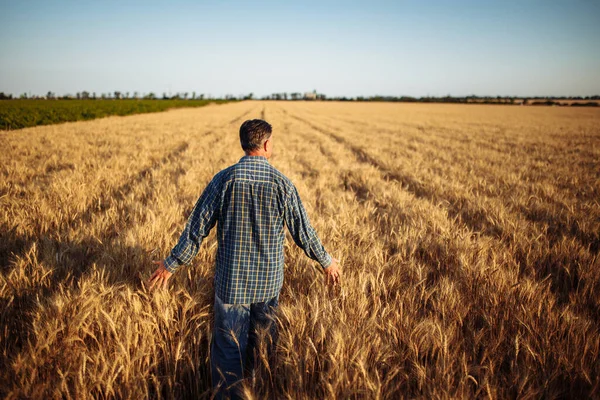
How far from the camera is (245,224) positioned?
1677 millimetres

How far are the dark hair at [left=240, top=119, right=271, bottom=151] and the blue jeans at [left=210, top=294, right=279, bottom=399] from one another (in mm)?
933

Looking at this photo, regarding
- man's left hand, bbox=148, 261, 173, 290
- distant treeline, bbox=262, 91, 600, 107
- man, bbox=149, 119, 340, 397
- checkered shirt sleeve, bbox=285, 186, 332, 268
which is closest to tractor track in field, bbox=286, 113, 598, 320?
checkered shirt sleeve, bbox=285, 186, 332, 268

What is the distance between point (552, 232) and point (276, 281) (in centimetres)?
395

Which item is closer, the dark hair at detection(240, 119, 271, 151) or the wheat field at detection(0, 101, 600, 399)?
the wheat field at detection(0, 101, 600, 399)

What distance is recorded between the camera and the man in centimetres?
164

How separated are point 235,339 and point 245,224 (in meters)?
0.60

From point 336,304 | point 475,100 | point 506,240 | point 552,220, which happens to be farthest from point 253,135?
point 475,100

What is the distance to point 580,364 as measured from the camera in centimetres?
151

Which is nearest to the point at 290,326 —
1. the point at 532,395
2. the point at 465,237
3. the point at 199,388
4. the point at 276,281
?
the point at 276,281

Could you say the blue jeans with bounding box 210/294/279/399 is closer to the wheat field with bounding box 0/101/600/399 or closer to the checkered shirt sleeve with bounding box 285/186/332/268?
the wheat field with bounding box 0/101/600/399

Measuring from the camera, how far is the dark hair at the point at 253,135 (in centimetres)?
165

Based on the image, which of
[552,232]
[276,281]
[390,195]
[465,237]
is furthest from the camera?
[390,195]

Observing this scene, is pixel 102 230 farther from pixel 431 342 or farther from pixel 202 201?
pixel 431 342

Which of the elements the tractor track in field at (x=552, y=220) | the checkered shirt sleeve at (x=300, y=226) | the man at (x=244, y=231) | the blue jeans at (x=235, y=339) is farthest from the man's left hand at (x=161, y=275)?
the tractor track in field at (x=552, y=220)
